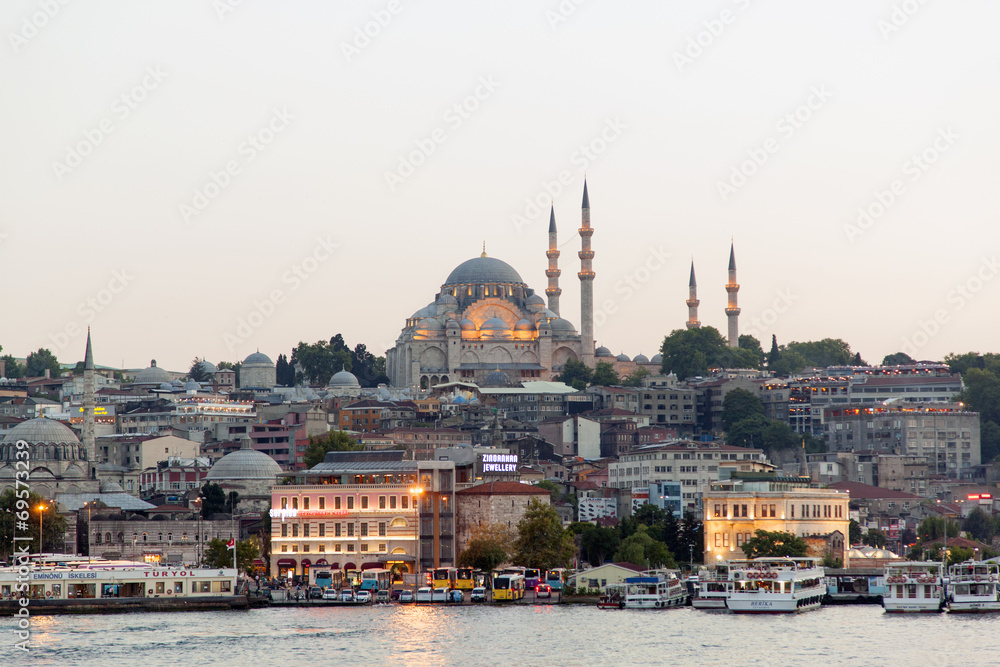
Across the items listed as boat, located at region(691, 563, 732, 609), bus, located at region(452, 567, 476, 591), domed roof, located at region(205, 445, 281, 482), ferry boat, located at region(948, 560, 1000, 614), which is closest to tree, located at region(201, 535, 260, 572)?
bus, located at region(452, 567, 476, 591)

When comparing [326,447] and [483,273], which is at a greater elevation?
[483,273]

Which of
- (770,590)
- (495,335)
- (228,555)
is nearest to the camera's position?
(770,590)

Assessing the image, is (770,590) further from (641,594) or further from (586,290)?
(586,290)

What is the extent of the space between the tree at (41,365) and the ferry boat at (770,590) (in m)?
106

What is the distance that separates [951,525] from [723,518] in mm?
18379

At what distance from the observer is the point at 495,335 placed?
141875 mm

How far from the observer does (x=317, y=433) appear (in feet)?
355

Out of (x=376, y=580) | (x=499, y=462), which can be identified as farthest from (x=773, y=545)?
(x=499, y=462)

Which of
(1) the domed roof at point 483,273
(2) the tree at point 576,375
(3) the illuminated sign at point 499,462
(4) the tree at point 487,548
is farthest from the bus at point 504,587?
(1) the domed roof at point 483,273

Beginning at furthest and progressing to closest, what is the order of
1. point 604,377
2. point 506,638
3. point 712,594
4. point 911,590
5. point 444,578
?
point 604,377 → point 444,578 → point 712,594 → point 911,590 → point 506,638

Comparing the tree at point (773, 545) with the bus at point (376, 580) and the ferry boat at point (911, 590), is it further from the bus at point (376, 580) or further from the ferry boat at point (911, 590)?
the bus at point (376, 580)

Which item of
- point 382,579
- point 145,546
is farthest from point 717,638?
point 145,546

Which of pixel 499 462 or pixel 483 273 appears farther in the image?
pixel 483 273

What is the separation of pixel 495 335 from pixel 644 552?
2837 inches
